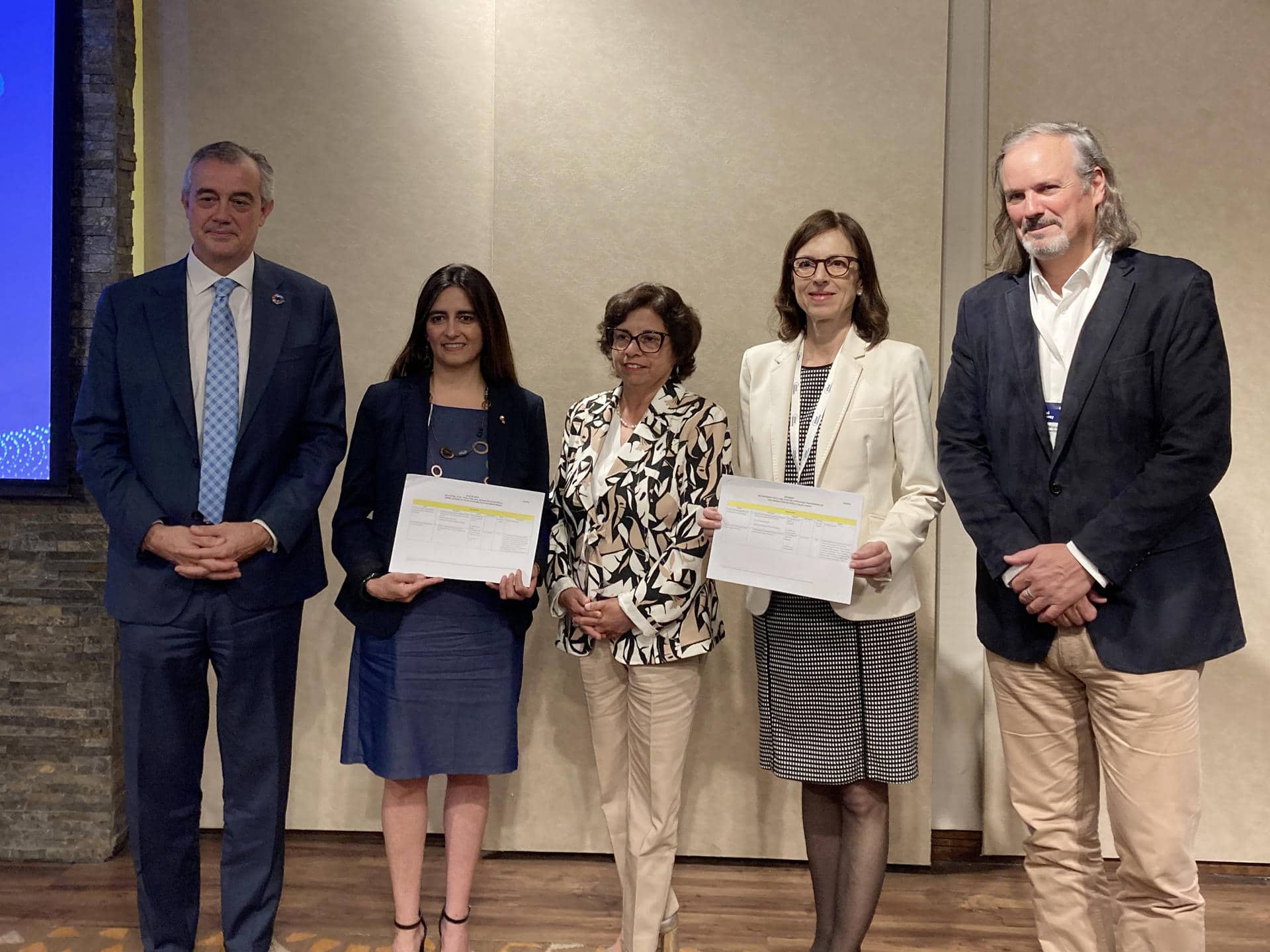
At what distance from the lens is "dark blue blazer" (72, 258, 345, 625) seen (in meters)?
2.35

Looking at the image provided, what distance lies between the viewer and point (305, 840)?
345 centimetres

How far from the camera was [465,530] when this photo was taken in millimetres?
2391

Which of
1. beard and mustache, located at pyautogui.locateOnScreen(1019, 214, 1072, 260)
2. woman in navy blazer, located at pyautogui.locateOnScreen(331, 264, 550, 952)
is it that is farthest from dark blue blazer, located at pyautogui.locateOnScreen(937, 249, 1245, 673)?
woman in navy blazer, located at pyautogui.locateOnScreen(331, 264, 550, 952)

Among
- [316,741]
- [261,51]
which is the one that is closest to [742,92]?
[261,51]

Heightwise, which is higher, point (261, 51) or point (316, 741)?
point (261, 51)

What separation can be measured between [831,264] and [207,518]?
5.22 feet

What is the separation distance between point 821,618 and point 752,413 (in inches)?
21.1

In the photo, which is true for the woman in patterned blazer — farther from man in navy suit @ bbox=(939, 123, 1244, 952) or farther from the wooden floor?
man in navy suit @ bbox=(939, 123, 1244, 952)

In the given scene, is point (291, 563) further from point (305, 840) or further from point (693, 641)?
point (305, 840)

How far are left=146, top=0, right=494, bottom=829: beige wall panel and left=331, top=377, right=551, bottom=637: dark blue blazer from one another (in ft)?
3.15

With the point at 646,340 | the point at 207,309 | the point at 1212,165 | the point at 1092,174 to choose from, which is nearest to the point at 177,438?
the point at 207,309

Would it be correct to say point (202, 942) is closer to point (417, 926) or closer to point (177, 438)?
point (417, 926)

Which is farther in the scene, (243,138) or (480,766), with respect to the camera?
(243,138)

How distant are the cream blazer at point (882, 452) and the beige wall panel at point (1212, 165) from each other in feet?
4.59
